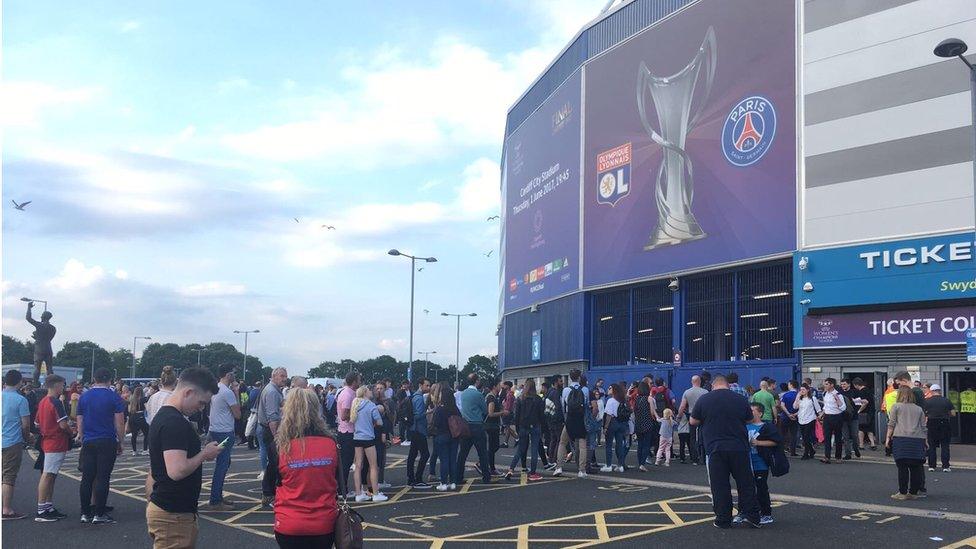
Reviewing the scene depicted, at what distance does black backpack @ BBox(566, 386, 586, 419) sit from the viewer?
50.8 ft

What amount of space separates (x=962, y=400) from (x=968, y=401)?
0.17 meters

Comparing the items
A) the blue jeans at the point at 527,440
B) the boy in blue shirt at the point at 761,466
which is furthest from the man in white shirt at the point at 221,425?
the boy in blue shirt at the point at 761,466

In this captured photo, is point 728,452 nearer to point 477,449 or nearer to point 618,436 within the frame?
point 477,449

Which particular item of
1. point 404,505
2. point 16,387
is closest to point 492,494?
point 404,505

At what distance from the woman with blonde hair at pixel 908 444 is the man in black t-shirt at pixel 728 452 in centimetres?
352

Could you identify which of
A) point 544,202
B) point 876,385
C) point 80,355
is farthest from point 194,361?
point 876,385

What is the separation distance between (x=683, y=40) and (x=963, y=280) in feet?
50.7

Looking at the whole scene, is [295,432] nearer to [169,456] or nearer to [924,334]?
[169,456]

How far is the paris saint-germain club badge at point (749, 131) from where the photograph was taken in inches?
1174

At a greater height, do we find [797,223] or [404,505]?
[797,223]

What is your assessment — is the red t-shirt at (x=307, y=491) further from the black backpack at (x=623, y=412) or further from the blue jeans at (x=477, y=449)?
the black backpack at (x=623, y=412)

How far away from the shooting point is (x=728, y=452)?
983 cm

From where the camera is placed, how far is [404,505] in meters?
12.3

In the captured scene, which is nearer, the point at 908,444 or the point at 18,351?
the point at 908,444
